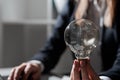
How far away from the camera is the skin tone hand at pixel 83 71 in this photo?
688mm

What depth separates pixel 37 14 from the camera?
197cm

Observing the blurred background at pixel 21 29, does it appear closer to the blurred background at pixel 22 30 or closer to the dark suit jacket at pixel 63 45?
the blurred background at pixel 22 30

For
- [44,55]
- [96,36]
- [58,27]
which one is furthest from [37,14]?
[96,36]

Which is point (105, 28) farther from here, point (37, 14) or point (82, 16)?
point (37, 14)

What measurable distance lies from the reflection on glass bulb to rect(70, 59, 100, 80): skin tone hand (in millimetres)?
15

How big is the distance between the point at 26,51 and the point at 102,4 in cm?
88

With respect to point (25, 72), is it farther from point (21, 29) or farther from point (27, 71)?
point (21, 29)

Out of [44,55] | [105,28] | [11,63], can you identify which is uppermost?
[105,28]

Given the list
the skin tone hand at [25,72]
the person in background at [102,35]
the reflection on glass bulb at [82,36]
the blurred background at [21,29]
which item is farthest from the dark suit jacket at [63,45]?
the blurred background at [21,29]

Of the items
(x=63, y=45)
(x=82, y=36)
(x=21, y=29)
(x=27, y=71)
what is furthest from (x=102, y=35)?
(x=21, y=29)

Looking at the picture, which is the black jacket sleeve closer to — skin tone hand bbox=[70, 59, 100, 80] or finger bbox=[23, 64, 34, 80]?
finger bbox=[23, 64, 34, 80]

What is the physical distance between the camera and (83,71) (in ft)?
2.26

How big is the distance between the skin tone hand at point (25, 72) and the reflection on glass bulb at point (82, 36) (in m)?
0.24

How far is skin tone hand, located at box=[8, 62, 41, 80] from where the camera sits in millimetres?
886
